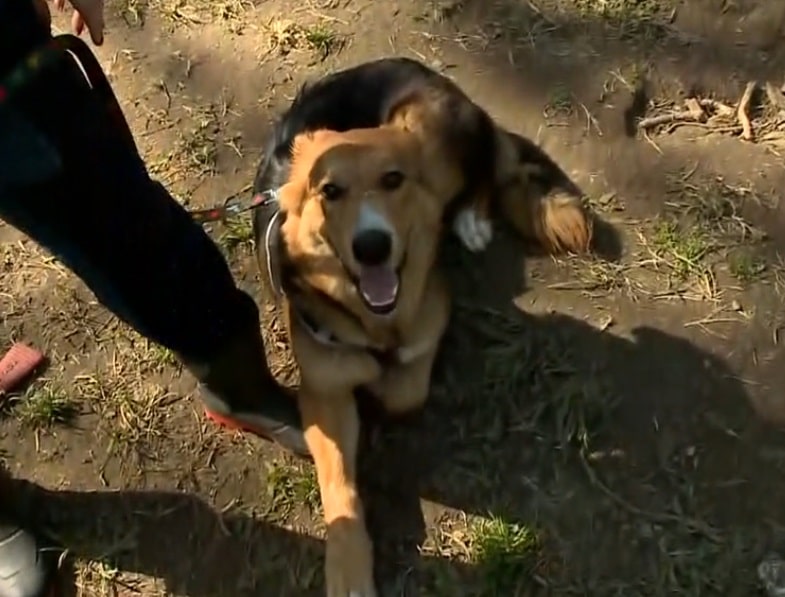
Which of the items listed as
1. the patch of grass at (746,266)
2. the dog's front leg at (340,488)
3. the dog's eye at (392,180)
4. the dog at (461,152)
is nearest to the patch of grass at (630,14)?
the dog at (461,152)

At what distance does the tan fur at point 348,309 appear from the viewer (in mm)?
2584

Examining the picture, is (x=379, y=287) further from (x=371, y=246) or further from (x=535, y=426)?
(x=535, y=426)

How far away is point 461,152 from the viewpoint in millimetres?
3029

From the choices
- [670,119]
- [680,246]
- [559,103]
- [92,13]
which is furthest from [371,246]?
[670,119]

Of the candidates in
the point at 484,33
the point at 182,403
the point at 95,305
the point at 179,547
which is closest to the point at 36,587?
the point at 179,547

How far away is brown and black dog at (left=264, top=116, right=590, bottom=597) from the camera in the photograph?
256 centimetres

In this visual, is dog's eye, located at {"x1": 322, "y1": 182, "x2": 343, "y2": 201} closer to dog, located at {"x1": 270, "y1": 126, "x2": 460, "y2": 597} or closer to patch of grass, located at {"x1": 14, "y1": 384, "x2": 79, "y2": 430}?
dog, located at {"x1": 270, "y1": 126, "x2": 460, "y2": 597}

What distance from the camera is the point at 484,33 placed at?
146 inches

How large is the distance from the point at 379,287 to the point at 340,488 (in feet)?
1.76

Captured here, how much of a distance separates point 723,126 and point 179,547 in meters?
2.12

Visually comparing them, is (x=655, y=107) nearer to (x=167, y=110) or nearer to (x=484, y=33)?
(x=484, y=33)

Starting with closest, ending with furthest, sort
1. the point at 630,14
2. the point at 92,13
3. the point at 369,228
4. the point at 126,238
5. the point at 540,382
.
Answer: the point at 92,13, the point at 126,238, the point at 369,228, the point at 540,382, the point at 630,14

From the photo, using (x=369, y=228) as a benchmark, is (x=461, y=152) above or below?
below

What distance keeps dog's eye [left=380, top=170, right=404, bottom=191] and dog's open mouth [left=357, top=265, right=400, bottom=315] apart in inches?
7.7
